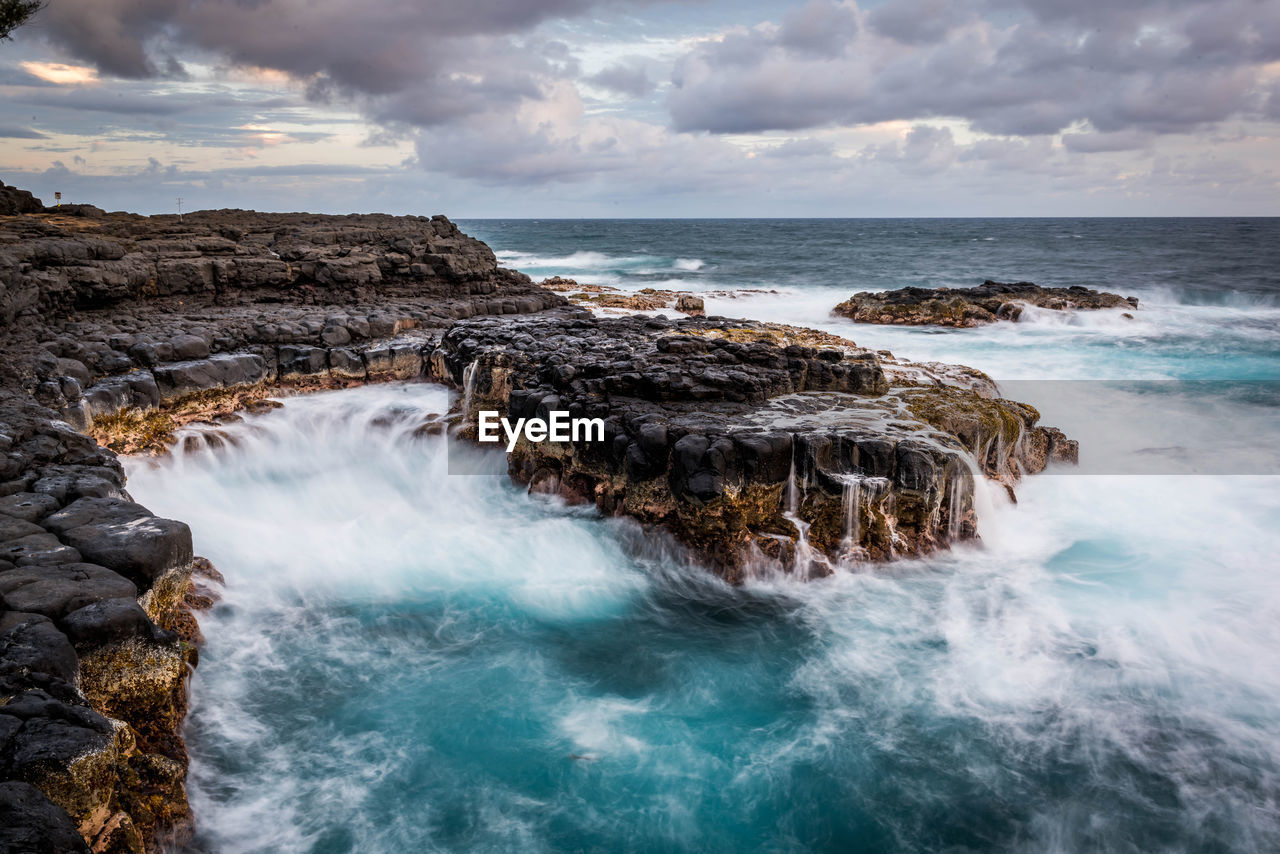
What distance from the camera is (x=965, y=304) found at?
26.0 metres

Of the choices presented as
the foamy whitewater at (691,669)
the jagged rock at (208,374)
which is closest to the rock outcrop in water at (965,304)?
the foamy whitewater at (691,669)

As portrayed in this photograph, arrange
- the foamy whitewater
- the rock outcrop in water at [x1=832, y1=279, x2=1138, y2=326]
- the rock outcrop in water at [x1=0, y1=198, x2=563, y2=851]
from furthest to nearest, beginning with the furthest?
the rock outcrop in water at [x1=832, y1=279, x2=1138, y2=326] → the foamy whitewater → the rock outcrop in water at [x1=0, y1=198, x2=563, y2=851]

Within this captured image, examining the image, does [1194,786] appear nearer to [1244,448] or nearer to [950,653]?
[950,653]

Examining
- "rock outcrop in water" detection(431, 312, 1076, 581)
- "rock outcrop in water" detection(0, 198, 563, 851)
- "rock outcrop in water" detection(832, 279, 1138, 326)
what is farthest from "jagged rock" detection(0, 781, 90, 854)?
"rock outcrop in water" detection(832, 279, 1138, 326)

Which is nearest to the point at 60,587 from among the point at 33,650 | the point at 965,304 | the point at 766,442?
the point at 33,650

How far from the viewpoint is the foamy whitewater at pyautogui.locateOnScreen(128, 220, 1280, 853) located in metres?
6.22

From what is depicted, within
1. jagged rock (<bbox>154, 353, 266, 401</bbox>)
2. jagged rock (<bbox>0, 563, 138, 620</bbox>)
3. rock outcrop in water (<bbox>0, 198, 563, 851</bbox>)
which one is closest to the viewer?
rock outcrop in water (<bbox>0, 198, 563, 851</bbox>)

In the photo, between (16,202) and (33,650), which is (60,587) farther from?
(16,202)

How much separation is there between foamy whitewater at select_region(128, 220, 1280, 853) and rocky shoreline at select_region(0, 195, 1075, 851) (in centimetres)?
63

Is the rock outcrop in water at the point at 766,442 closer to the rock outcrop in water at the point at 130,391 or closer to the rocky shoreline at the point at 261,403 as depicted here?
the rocky shoreline at the point at 261,403

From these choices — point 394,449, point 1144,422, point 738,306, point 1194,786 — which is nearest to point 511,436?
point 394,449

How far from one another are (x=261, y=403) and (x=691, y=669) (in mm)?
9880

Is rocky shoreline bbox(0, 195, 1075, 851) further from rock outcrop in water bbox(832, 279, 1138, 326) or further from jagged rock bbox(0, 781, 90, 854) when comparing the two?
rock outcrop in water bbox(832, 279, 1138, 326)

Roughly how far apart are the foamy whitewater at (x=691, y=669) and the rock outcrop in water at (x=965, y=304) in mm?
12189
